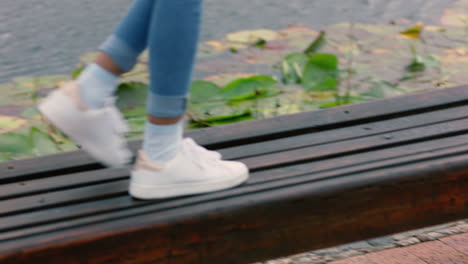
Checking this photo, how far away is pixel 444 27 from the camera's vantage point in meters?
3.37

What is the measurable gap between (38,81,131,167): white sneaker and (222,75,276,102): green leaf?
110 centimetres

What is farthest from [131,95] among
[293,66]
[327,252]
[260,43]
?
[327,252]

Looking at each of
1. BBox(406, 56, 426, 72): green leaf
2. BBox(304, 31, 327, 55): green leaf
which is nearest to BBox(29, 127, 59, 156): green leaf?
BBox(304, 31, 327, 55): green leaf

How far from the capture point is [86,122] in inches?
56.5

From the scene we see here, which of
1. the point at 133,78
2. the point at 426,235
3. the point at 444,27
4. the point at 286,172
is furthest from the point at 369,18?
the point at 286,172

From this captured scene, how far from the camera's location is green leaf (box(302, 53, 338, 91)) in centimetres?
268

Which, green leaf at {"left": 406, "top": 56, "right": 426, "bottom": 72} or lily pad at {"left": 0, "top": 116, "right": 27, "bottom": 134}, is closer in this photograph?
lily pad at {"left": 0, "top": 116, "right": 27, "bottom": 134}

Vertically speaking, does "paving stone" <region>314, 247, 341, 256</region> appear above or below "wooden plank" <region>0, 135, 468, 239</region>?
below

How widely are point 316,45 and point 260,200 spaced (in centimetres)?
169

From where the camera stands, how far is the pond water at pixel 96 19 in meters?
2.97

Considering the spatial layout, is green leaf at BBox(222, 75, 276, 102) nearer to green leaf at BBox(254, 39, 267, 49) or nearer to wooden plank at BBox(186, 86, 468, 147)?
green leaf at BBox(254, 39, 267, 49)

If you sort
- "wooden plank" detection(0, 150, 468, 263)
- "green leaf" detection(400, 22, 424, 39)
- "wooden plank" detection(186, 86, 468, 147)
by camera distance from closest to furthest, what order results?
"wooden plank" detection(0, 150, 468, 263) → "wooden plank" detection(186, 86, 468, 147) → "green leaf" detection(400, 22, 424, 39)

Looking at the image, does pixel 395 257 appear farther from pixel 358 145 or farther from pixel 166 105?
pixel 166 105

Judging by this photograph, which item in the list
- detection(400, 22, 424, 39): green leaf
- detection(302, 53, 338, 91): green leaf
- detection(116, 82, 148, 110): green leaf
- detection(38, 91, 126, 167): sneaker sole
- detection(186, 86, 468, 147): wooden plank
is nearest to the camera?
detection(38, 91, 126, 167): sneaker sole
